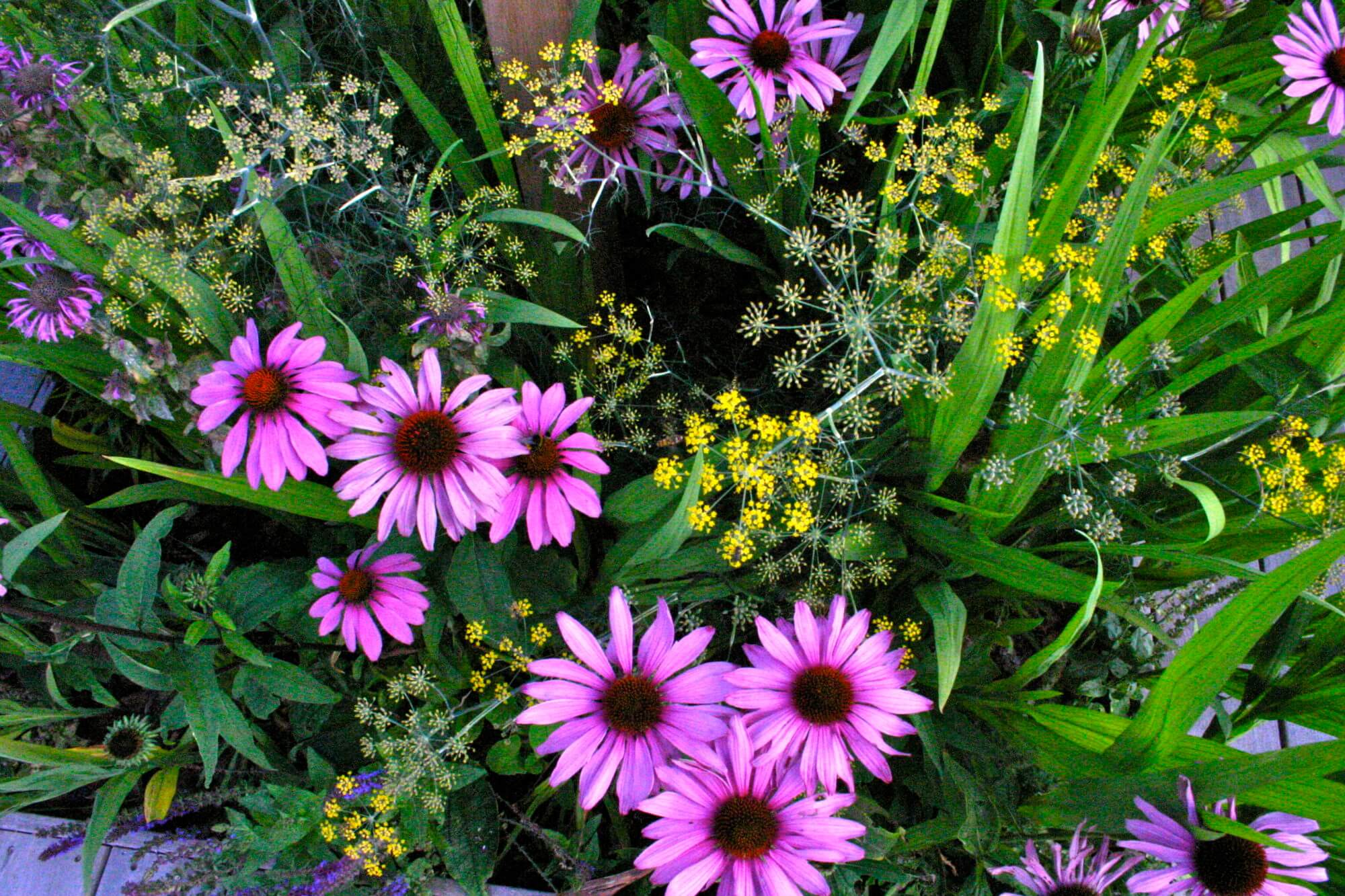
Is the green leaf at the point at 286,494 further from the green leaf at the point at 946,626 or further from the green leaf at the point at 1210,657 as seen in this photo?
the green leaf at the point at 1210,657

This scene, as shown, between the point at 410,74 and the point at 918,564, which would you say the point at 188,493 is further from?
the point at 918,564

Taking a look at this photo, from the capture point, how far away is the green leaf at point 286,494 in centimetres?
78

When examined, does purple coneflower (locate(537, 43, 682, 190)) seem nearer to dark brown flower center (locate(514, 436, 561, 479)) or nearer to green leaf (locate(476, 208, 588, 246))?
green leaf (locate(476, 208, 588, 246))

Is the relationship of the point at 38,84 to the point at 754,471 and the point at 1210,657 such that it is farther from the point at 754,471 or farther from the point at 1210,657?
the point at 1210,657

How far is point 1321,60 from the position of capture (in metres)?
1.03

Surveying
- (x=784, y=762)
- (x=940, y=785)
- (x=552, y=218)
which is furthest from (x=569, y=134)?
(x=940, y=785)

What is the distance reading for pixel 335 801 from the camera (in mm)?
824

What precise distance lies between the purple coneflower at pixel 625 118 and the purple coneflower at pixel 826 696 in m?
0.61

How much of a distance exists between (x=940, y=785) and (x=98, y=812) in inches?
36.4

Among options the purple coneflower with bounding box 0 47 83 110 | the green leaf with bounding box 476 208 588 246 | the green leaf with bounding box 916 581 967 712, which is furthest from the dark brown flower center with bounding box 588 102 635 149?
the green leaf with bounding box 916 581 967 712

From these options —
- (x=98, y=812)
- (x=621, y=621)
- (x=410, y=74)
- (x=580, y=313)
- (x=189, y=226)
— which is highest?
(x=410, y=74)

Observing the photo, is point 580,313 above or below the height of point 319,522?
above

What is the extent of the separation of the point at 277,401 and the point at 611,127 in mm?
576

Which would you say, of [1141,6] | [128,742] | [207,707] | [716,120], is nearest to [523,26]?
[716,120]
